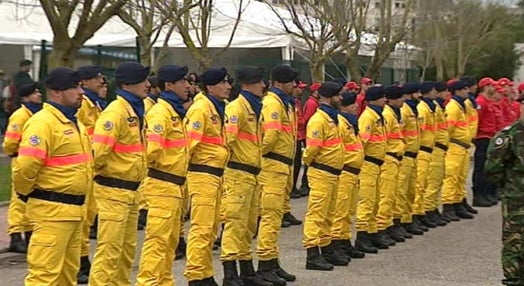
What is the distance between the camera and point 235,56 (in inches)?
1088

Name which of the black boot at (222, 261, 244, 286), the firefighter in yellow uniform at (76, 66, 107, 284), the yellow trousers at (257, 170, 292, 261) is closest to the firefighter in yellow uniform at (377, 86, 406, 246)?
the yellow trousers at (257, 170, 292, 261)

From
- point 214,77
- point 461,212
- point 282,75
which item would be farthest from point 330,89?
point 461,212

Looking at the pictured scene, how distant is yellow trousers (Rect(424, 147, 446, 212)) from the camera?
530 inches

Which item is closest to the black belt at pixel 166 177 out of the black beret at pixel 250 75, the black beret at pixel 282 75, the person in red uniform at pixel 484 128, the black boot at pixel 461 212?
the black beret at pixel 250 75

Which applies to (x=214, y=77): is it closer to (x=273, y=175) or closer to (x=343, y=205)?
(x=273, y=175)

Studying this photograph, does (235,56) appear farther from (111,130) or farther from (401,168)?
(111,130)

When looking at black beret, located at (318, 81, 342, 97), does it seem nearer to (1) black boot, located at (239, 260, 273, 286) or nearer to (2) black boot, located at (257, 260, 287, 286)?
(2) black boot, located at (257, 260, 287, 286)

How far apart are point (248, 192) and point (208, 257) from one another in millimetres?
836

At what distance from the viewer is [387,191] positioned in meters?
11.7

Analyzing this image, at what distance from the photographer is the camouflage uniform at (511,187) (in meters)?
7.13

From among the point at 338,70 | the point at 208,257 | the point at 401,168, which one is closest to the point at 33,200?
the point at 208,257

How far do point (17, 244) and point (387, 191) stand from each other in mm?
4659

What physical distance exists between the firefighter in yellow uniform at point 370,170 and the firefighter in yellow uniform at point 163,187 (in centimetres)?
365

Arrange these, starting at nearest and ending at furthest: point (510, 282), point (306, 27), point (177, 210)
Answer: point (510, 282), point (177, 210), point (306, 27)
